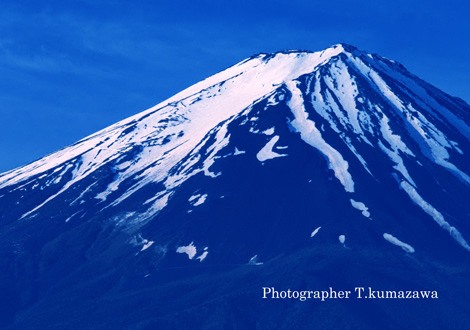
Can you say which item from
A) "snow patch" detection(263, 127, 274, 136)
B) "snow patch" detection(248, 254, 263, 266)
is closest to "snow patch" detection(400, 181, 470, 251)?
A: "snow patch" detection(263, 127, 274, 136)

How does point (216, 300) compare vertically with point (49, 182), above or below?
below

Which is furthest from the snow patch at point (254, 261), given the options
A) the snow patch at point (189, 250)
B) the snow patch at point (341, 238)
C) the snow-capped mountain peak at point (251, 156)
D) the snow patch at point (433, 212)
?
the snow patch at point (433, 212)

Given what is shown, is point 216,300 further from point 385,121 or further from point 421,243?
point 385,121

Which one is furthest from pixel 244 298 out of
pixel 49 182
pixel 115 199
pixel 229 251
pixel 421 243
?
pixel 49 182

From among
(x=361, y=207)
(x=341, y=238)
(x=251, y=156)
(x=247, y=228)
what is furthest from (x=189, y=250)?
(x=251, y=156)

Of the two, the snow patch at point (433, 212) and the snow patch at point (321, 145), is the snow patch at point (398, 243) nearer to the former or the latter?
the snow patch at point (433, 212)

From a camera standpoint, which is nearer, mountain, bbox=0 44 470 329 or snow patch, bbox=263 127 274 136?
mountain, bbox=0 44 470 329

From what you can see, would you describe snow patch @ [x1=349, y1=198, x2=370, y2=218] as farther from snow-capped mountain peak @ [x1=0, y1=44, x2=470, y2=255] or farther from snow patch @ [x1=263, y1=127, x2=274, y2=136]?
snow patch @ [x1=263, y1=127, x2=274, y2=136]

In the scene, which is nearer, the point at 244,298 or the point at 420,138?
the point at 244,298

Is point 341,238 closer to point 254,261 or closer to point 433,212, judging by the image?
point 254,261
